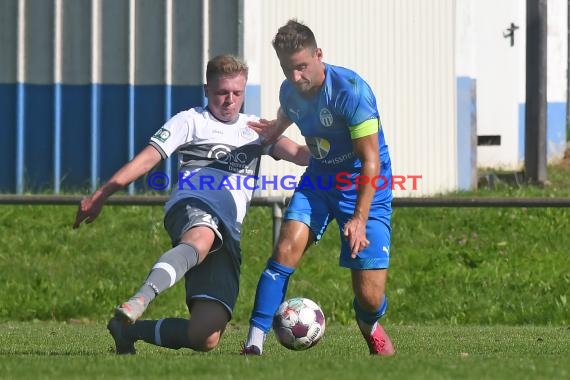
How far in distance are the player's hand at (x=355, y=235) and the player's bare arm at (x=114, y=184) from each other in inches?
48.9

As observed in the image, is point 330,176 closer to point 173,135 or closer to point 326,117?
point 326,117

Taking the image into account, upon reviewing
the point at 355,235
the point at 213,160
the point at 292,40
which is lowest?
the point at 355,235

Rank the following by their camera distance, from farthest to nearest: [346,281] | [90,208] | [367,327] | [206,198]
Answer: [346,281] < [367,327] < [206,198] < [90,208]

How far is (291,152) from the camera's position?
9.24m

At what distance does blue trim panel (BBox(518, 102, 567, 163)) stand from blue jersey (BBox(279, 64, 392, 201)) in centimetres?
1350

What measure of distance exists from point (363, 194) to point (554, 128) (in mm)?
14403

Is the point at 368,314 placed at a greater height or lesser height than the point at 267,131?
lesser

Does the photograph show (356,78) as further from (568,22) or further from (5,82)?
(568,22)

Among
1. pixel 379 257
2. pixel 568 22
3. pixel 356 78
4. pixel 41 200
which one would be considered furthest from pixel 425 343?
pixel 568 22

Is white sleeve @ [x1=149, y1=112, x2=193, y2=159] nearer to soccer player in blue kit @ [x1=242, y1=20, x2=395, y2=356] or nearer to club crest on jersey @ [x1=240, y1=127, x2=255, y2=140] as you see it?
club crest on jersey @ [x1=240, y1=127, x2=255, y2=140]

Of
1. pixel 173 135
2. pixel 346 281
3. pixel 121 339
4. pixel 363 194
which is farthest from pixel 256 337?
pixel 346 281

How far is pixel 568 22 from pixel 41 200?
530 inches

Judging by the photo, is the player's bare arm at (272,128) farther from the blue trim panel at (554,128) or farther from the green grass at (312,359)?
the blue trim panel at (554,128)

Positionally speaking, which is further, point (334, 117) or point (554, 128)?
point (554, 128)
